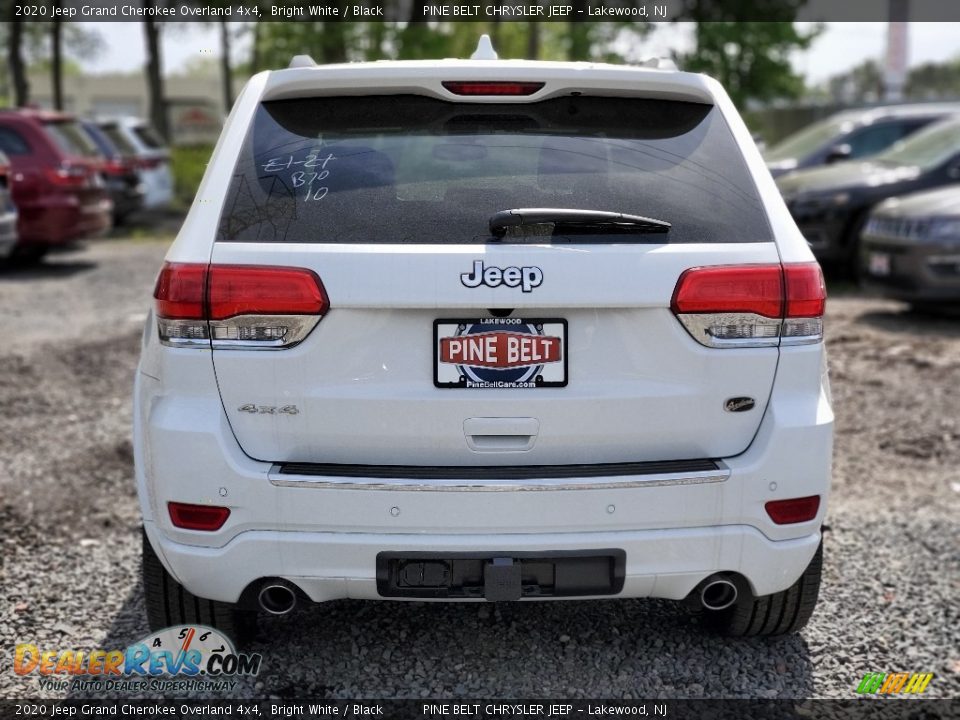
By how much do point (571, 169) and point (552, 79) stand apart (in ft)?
0.97

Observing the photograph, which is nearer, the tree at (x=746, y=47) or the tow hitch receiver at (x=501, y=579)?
the tow hitch receiver at (x=501, y=579)

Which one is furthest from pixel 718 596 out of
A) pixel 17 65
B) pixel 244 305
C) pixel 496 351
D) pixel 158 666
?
pixel 17 65

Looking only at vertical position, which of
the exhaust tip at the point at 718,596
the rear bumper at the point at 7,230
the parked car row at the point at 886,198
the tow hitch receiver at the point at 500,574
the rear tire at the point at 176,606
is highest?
the tow hitch receiver at the point at 500,574

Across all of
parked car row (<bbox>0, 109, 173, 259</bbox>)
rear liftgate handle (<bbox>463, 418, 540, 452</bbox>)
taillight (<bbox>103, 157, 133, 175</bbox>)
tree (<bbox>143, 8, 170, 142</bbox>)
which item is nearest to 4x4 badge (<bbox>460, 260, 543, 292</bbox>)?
rear liftgate handle (<bbox>463, 418, 540, 452</bbox>)

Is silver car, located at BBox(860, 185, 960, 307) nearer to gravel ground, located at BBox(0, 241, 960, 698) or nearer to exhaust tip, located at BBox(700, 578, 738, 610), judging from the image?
gravel ground, located at BBox(0, 241, 960, 698)

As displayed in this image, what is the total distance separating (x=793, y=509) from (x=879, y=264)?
7254 millimetres

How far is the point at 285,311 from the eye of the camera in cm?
277

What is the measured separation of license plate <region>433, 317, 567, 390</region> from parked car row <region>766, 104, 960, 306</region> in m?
4.55

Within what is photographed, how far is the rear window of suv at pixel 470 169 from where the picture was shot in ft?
9.39

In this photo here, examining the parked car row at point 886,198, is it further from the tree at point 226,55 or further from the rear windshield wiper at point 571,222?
the tree at point 226,55

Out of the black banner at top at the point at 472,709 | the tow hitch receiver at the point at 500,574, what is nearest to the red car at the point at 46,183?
the black banner at top at the point at 472,709

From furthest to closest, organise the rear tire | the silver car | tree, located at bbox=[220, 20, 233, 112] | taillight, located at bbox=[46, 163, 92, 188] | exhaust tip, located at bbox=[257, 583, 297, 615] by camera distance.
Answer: tree, located at bbox=[220, 20, 233, 112] → taillight, located at bbox=[46, 163, 92, 188] → the silver car → the rear tire → exhaust tip, located at bbox=[257, 583, 297, 615]

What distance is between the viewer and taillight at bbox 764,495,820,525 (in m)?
2.92

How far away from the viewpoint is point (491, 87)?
122 inches
